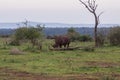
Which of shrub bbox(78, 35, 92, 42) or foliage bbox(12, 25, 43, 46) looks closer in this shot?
foliage bbox(12, 25, 43, 46)

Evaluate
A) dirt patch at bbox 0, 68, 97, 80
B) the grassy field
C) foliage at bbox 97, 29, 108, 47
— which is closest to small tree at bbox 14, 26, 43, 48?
foliage at bbox 97, 29, 108, 47

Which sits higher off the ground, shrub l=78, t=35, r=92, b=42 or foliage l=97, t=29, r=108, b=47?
foliage l=97, t=29, r=108, b=47

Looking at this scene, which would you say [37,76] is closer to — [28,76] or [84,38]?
[28,76]

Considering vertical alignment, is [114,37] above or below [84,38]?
above

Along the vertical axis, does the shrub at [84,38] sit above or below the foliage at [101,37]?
below

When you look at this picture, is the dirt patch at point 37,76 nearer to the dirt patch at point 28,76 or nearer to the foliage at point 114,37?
the dirt patch at point 28,76

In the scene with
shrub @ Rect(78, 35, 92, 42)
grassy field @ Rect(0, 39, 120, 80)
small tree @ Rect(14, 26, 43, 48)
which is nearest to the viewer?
grassy field @ Rect(0, 39, 120, 80)

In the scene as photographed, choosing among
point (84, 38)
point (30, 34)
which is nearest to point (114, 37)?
point (30, 34)

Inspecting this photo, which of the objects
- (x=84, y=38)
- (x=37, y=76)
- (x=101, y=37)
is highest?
(x=37, y=76)

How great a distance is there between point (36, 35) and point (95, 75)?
24250 millimetres

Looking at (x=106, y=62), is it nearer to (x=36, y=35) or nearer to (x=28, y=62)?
(x=28, y=62)

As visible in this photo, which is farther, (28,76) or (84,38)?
(84,38)

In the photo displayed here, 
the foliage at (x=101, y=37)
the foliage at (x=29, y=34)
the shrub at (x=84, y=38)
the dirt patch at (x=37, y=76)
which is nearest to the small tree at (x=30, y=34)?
the foliage at (x=29, y=34)

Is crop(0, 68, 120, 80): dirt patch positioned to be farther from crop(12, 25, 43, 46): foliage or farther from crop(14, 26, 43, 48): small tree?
crop(12, 25, 43, 46): foliage
